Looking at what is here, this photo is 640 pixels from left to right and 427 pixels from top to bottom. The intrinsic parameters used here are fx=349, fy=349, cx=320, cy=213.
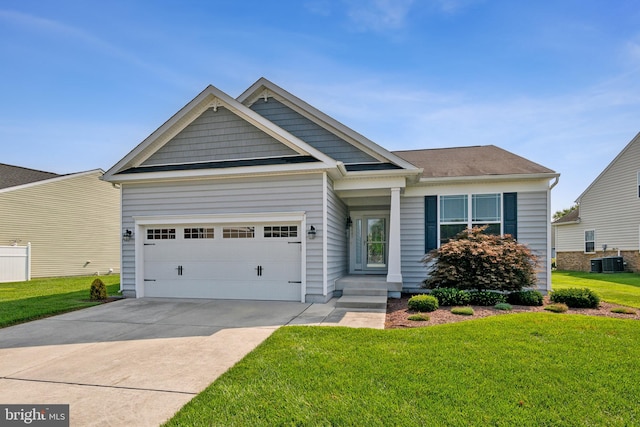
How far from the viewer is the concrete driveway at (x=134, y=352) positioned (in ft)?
→ 11.9

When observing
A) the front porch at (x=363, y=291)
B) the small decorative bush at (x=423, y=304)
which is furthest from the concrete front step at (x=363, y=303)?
the small decorative bush at (x=423, y=304)

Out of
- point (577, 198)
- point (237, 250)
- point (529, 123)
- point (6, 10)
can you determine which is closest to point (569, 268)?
point (577, 198)

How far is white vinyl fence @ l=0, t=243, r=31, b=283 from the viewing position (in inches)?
598

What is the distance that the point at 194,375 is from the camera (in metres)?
4.27

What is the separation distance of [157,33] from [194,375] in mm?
9428

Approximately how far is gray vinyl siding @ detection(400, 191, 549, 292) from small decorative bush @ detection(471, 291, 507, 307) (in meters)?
2.29

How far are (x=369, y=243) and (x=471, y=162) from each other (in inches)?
170

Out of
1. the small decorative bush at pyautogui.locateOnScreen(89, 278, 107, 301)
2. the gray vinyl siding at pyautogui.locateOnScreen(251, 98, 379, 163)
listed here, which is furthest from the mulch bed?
the small decorative bush at pyautogui.locateOnScreen(89, 278, 107, 301)

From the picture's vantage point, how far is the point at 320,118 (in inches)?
413

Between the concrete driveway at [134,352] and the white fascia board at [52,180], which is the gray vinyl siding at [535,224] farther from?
the white fascia board at [52,180]

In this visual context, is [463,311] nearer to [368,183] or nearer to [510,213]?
[368,183]

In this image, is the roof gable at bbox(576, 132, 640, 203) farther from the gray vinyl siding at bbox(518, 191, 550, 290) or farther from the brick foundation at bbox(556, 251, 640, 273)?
the gray vinyl siding at bbox(518, 191, 550, 290)

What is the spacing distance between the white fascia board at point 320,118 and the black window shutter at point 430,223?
6.28 feet

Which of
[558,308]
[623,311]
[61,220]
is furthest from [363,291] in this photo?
[61,220]
